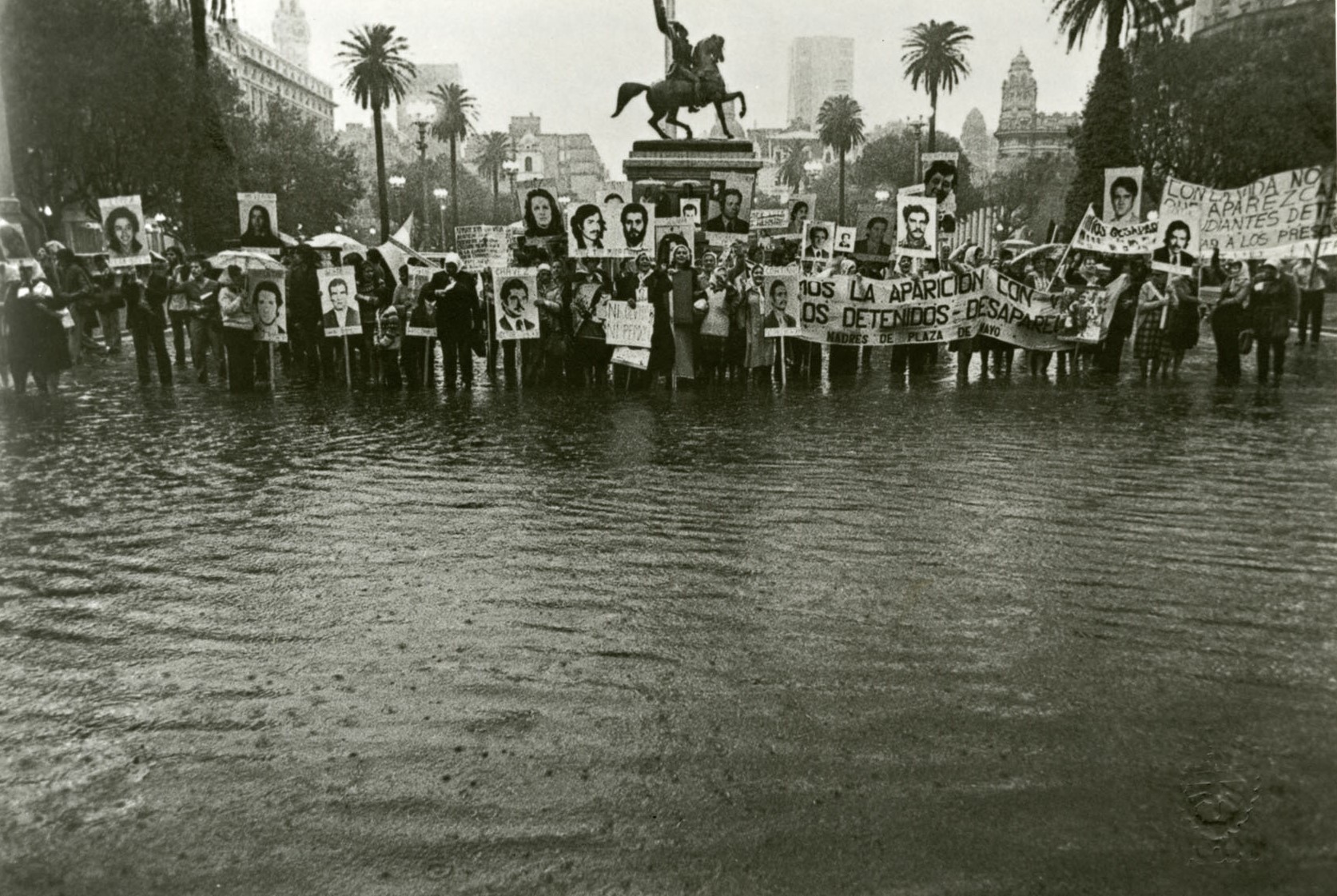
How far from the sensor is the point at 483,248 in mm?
16453

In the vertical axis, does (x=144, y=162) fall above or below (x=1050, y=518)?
above

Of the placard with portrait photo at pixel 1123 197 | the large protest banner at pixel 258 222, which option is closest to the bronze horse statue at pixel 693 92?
the large protest banner at pixel 258 222

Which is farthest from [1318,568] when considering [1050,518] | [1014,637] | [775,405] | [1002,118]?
[1002,118]

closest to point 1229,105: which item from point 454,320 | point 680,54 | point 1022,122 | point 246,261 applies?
point 680,54

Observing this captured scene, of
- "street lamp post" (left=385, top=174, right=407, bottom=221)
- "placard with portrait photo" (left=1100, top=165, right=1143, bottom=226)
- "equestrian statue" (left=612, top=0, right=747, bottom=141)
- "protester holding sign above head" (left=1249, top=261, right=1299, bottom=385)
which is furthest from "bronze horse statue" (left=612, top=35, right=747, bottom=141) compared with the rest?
"street lamp post" (left=385, top=174, right=407, bottom=221)

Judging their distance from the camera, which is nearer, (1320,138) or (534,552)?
(534,552)

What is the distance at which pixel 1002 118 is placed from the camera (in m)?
174

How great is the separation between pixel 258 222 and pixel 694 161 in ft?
30.9

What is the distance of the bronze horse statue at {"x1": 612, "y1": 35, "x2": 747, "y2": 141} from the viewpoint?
85.8ft

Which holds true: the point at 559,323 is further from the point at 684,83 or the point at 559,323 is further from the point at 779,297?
the point at 684,83

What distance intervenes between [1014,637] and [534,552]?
279cm

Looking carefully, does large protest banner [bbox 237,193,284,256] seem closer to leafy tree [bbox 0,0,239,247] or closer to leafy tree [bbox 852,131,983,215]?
leafy tree [bbox 0,0,239,247]

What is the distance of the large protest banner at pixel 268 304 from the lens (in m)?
15.9

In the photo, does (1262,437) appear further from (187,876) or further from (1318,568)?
(187,876)
